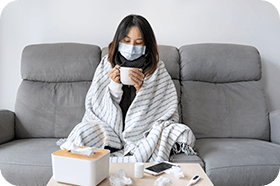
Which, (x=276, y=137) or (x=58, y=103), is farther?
(x=58, y=103)

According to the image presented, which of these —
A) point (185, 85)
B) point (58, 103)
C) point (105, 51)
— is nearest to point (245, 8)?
point (185, 85)

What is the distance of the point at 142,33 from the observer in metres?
1.40

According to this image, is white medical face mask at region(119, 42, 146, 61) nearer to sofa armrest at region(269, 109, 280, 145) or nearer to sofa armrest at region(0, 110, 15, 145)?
sofa armrest at region(0, 110, 15, 145)

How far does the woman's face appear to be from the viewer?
1393 mm

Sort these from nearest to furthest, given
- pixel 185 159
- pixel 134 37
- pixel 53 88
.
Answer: pixel 185 159 → pixel 134 37 → pixel 53 88

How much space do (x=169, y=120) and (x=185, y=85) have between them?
1.54 feet

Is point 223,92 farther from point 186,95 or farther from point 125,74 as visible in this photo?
point 125,74

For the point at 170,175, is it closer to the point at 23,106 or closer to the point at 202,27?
the point at 23,106

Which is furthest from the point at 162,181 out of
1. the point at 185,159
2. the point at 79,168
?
the point at 185,159

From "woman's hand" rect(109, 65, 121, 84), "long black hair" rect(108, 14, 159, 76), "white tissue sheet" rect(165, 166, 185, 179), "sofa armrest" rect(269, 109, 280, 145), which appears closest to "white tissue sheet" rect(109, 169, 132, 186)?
"white tissue sheet" rect(165, 166, 185, 179)

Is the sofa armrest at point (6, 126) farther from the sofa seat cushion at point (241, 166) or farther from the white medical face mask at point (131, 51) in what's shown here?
the sofa seat cushion at point (241, 166)

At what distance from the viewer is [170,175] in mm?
856

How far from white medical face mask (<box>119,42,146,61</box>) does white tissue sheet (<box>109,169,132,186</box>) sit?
0.74m

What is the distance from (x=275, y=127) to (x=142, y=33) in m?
1.10
